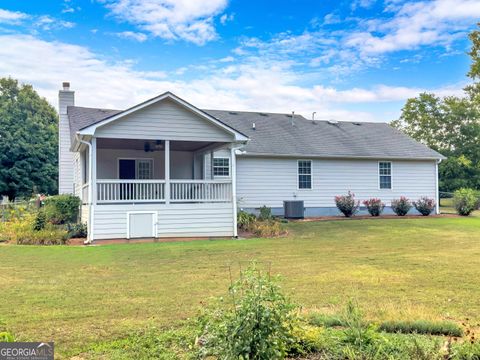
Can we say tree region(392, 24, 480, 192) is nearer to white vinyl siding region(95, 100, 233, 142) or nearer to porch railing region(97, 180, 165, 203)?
white vinyl siding region(95, 100, 233, 142)

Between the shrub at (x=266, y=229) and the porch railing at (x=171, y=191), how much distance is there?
1430mm

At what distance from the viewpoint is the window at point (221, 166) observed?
19188 millimetres

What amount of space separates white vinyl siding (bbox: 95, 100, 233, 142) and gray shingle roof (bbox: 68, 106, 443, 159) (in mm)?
5367

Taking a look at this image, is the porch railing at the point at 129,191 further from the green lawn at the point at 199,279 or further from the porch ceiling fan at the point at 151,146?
the porch ceiling fan at the point at 151,146

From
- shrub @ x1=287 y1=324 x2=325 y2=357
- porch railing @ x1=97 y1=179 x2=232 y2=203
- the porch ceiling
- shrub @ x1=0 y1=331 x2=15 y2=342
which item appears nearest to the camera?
shrub @ x1=0 y1=331 x2=15 y2=342


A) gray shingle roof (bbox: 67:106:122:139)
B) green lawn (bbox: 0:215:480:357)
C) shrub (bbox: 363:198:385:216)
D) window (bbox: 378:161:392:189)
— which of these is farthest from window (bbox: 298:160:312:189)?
gray shingle roof (bbox: 67:106:122:139)

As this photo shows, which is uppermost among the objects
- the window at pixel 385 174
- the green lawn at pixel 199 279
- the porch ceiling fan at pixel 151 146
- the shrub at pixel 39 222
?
the porch ceiling fan at pixel 151 146

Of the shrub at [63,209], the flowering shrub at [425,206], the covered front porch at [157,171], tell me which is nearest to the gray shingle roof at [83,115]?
the covered front porch at [157,171]

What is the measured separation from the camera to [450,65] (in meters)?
23.8

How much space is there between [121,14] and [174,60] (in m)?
3.44

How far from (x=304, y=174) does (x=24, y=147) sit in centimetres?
2693

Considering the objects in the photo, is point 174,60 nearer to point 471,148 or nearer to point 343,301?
point 343,301

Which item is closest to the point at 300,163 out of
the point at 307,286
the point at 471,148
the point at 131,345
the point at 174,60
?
the point at 174,60

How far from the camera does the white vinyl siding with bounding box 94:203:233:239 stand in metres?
12.8
